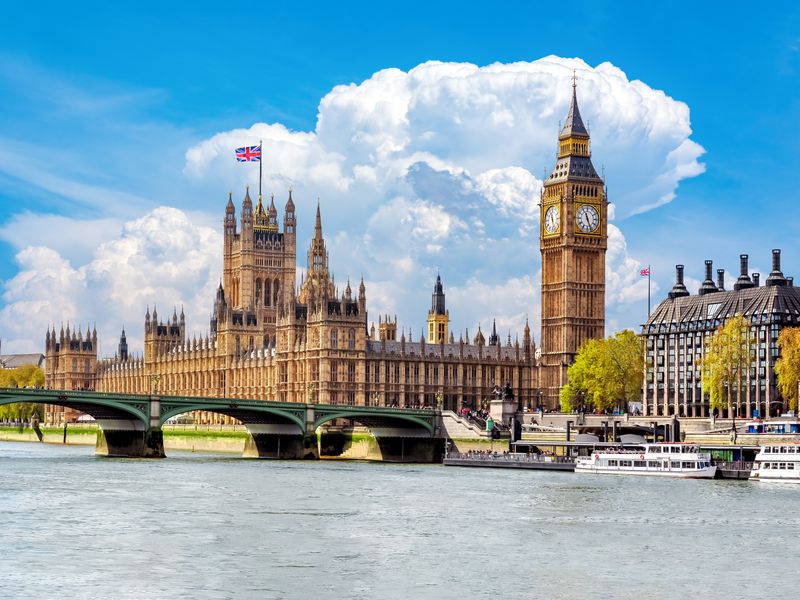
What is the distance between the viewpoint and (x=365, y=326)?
153125 millimetres

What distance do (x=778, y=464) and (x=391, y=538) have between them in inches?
1525

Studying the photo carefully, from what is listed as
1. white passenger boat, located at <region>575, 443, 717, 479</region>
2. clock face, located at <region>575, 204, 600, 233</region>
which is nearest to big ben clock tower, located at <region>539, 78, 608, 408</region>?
clock face, located at <region>575, 204, 600, 233</region>

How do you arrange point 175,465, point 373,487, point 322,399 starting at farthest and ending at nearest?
point 322,399
point 175,465
point 373,487

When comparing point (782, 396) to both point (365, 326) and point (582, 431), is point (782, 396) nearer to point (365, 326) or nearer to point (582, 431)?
point (582, 431)

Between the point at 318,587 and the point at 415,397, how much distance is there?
109 m

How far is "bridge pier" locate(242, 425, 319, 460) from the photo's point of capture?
120 metres

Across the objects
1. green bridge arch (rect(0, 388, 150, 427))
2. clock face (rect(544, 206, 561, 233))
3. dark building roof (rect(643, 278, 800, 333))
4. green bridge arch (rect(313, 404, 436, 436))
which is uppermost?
clock face (rect(544, 206, 561, 233))

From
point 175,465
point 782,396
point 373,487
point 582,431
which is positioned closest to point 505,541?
point 373,487

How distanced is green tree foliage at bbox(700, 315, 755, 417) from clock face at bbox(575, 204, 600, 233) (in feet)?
96.1

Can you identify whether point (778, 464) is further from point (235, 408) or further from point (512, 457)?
point (235, 408)

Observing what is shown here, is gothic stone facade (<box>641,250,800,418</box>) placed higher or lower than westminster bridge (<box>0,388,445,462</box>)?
higher

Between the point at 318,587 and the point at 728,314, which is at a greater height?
the point at 728,314

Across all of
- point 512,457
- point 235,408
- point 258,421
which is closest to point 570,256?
point 258,421

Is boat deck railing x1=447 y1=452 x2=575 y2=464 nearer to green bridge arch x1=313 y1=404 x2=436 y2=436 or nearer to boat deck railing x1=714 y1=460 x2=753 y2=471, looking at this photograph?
green bridge arch x1=313 y1=404 x2=436 y2=436
